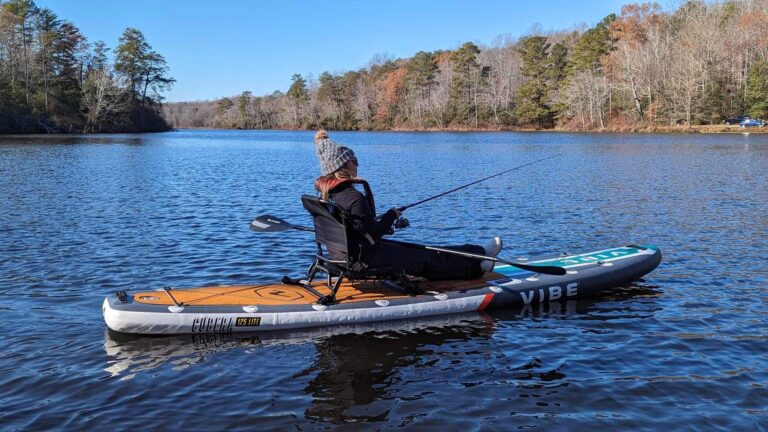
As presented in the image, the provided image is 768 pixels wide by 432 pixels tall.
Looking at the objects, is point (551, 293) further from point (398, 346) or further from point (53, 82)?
point (53, 82)

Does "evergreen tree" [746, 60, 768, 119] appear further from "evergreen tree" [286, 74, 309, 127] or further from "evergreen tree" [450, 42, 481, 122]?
"evergreen tree" [286, 74, 309, 127]

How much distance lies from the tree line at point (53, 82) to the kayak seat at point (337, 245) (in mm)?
75134

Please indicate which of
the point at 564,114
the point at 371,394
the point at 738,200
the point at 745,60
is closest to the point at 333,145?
the point at 371,394

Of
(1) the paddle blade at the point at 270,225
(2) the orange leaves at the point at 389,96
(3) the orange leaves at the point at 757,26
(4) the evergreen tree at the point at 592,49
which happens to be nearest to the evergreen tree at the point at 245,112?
(2) the orange leaves at the point at 389,96

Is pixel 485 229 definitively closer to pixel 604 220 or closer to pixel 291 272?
pixel 604 220

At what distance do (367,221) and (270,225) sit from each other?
5.54 ft

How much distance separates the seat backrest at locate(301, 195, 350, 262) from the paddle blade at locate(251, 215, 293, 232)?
0.57m

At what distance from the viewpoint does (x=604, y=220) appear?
1622cm

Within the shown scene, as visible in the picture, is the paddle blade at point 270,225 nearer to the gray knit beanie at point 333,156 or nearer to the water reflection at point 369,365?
the gray knit beanie at point 333,156

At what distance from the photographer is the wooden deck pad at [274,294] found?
7508mm

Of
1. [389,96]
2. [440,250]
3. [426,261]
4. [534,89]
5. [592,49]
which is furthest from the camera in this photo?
[389,96]

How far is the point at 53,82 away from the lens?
7881 cm

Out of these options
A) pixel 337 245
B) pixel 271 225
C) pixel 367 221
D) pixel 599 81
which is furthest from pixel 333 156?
pixel 599 81

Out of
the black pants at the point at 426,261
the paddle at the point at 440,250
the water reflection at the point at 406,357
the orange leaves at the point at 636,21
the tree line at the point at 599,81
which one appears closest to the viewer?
the water reflection at the point at 406,357
